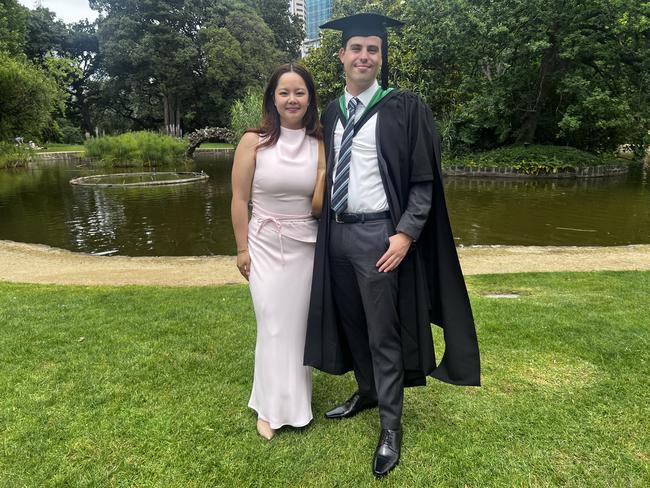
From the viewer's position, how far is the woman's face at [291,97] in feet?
8.02

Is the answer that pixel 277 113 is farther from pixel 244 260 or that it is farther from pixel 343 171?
pixel 244 260

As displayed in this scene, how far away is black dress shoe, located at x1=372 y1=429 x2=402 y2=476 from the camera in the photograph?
7.75 feet

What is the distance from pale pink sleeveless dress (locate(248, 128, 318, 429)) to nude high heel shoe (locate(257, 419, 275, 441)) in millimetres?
32

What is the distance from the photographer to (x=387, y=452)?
95.3 inches

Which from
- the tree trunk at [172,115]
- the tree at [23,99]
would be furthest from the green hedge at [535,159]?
the tree trunk at [172,115]

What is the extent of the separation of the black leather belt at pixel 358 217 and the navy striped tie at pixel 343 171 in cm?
4

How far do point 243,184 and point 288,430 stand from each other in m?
1.37

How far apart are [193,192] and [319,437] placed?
15.6 metres

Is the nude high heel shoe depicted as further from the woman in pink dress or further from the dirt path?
the dirt path

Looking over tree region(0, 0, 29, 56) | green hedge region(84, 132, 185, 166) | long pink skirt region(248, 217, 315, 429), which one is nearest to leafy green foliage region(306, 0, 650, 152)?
green hedge region(84, 132, 185, 166)

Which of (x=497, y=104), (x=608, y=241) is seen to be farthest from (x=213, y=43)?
(x=608, y=241)

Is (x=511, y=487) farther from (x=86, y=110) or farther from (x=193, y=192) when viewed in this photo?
Result: (x=86, y=110)

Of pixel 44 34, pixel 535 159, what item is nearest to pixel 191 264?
pixel 535 159

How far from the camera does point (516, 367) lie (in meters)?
3.45
